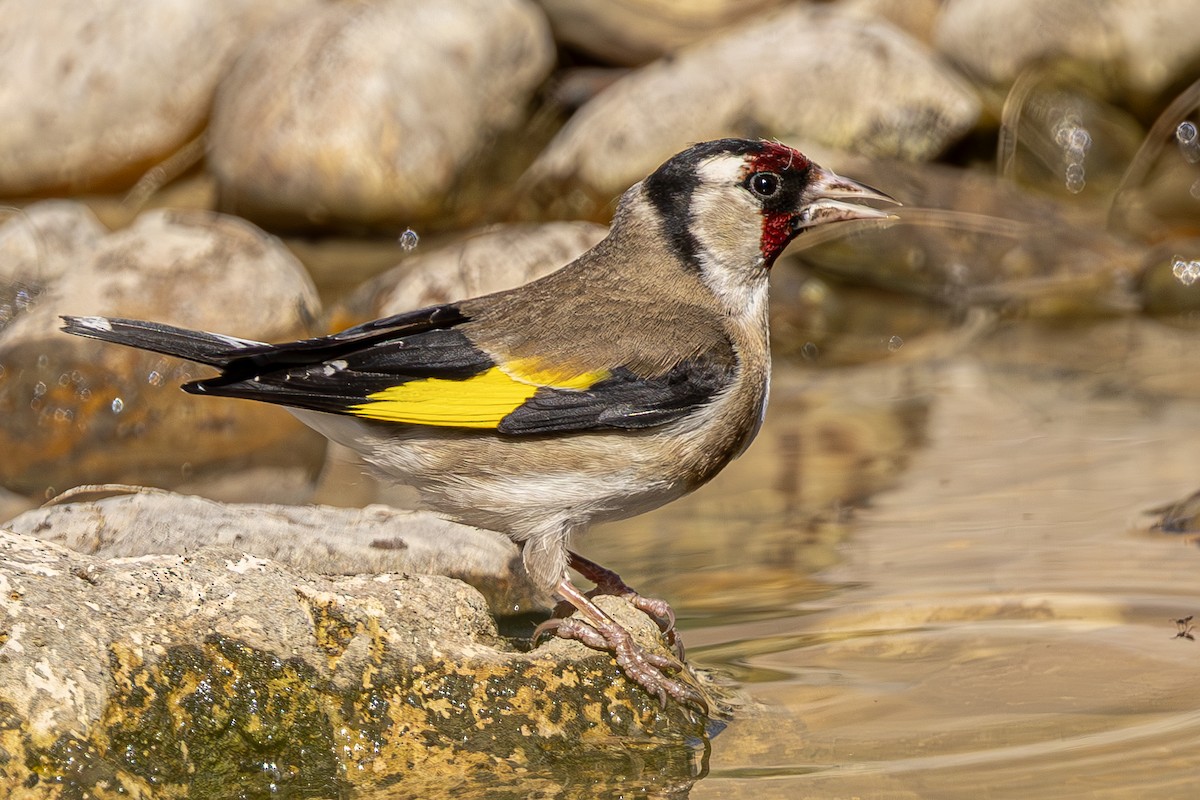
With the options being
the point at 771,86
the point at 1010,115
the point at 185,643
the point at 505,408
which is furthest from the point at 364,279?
the point at 185,643

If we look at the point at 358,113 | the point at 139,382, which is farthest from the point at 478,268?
the point at 358,113

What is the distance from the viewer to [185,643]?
13.1 ft

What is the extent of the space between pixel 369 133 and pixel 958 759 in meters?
7.46

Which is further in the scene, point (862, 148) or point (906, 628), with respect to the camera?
point (862, 148)

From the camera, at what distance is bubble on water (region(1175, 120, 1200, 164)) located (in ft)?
36.9

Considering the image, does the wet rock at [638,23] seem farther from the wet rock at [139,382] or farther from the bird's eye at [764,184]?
the bird's eye at [764,184]

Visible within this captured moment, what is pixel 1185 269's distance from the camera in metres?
9.84

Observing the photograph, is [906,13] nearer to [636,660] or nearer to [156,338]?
[156,338]

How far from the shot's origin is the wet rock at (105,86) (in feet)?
38.1

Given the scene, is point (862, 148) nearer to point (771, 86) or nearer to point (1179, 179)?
point (771, 86)

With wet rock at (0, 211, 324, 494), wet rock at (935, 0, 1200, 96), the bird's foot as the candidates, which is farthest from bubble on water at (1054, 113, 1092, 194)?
the bird's foot

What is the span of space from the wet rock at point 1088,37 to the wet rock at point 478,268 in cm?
424

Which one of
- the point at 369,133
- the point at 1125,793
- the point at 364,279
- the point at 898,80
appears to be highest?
the point at 898,80

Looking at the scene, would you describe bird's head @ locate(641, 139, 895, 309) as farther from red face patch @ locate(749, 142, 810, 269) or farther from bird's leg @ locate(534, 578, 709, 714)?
bird's leg @ locate(534, 578, 709, 714)
